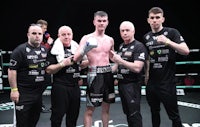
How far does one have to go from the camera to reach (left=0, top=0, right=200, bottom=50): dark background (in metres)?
7.43

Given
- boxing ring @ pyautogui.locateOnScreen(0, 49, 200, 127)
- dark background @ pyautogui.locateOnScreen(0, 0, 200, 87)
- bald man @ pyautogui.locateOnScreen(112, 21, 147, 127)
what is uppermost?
dark background @ pyautogui.locateOnScreen(0, 0, 200, 87)

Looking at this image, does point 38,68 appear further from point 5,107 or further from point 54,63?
point 5,107

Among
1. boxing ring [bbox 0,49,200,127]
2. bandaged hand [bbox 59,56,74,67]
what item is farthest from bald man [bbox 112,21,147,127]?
boxing ring [bbox 0,49,200,127]

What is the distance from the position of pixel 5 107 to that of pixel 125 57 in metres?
3.51

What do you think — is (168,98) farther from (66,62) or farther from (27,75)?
(27,75)

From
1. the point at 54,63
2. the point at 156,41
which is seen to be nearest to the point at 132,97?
the point at 156,41

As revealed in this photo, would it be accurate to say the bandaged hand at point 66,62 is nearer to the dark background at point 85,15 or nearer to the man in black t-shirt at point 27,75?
the man in black t-shirt at point 27,75

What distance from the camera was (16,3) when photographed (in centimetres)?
749

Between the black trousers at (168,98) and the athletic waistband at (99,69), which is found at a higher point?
the athletic waistband at (99,69)

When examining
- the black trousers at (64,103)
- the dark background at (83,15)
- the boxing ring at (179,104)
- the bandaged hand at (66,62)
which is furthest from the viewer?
the dark background at (83,15)

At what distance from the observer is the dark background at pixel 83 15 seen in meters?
7.43

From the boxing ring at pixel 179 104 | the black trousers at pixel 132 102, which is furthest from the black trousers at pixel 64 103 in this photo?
the boxing ring at pixel 179 104

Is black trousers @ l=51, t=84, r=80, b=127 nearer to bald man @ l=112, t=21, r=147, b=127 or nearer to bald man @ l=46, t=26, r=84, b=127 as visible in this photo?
bald man @ l=46, t=26, r=84, b=127

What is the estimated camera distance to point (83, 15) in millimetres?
7613
